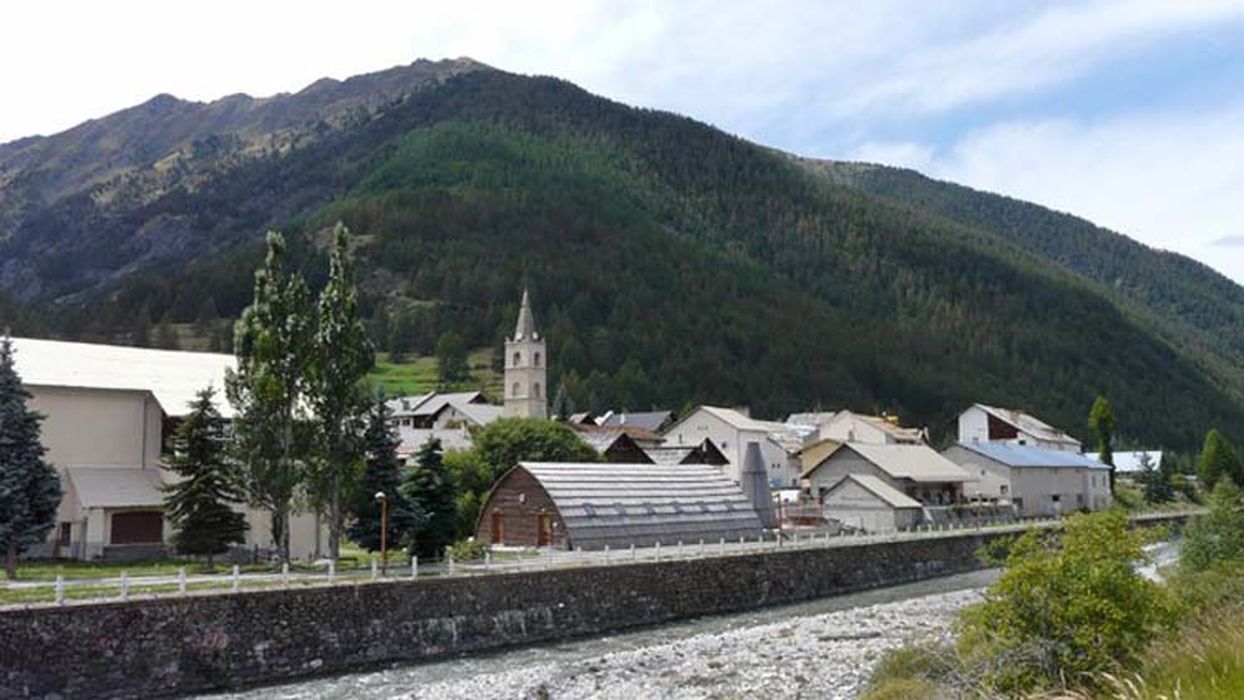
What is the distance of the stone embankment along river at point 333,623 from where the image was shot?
2475 cm

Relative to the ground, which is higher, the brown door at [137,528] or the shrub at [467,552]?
the brown door at [137,528]

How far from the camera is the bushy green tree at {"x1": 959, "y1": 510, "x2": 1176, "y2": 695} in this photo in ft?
55.5

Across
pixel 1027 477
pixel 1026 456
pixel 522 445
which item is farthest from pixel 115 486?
pixel 1026 456

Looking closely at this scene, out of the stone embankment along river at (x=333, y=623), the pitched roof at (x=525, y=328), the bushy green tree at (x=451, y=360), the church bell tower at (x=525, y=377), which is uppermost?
the bushy green tree at (x=451, y=360)

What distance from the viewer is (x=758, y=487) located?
6056cm

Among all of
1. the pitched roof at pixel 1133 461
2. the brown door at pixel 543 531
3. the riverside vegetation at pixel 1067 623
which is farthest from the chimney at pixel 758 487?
the pitched roof at pixel 1133 461

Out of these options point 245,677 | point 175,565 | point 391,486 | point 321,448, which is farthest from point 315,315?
point 245,677

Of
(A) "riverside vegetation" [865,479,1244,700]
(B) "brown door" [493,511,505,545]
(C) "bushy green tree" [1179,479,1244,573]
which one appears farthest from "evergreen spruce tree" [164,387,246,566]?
(C) "bushy green tree" [1179,479,1244,573]

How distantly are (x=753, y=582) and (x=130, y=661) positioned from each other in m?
26.7

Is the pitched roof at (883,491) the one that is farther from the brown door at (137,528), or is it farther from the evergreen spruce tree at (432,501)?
the brown door at (137,528)

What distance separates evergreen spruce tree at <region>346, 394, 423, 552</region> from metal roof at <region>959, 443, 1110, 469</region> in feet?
201

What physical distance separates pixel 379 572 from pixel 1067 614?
23.5 meters

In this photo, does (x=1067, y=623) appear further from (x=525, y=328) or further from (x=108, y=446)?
(x=525, y=328)

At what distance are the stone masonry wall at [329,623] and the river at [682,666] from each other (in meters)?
1.09
